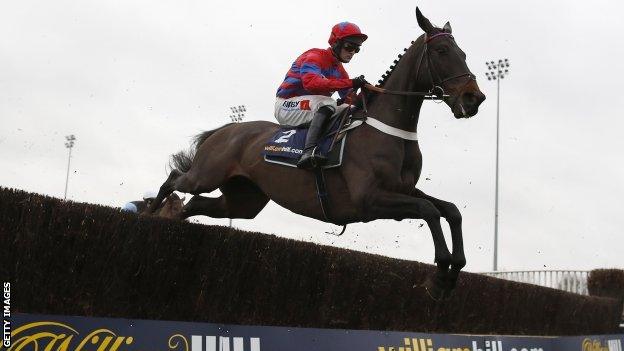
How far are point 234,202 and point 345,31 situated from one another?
6.69ft

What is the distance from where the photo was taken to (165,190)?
7.62 meters

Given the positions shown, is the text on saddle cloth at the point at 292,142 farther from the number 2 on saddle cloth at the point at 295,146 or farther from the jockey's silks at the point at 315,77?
the jockey's silks at the point at 315,77

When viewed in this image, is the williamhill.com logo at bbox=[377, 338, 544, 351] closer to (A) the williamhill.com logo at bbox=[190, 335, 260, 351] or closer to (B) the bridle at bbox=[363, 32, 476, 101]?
(A) the williamhill.com logo at bbox=[190, 335, 260, 351]

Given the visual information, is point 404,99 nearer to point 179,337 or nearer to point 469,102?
point 469,102

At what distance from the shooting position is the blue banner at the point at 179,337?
475cm

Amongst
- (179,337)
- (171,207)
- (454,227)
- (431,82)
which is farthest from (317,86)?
(171,207)

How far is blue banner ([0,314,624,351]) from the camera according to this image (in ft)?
15.6

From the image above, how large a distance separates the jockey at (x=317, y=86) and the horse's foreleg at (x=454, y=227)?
0.88 meters

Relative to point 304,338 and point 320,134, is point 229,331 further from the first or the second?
point 320,134

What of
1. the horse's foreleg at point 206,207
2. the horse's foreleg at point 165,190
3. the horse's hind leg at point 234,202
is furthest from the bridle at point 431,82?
the horse's foreleg at point 165,190

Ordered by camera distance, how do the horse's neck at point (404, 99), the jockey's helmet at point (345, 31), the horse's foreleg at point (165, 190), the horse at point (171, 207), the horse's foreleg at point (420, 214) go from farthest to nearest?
the horse at point (171, 207) → the horse's foreleg at point (165, 190) → the jockey's helmet at point (345, 31) → the horse's neck at point (404, 99) → the horse's foreleg at point (420, 214)

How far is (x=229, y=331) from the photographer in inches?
237

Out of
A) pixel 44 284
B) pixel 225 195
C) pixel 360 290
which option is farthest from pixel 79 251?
pixel 360 290

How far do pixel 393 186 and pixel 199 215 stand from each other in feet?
8.32
